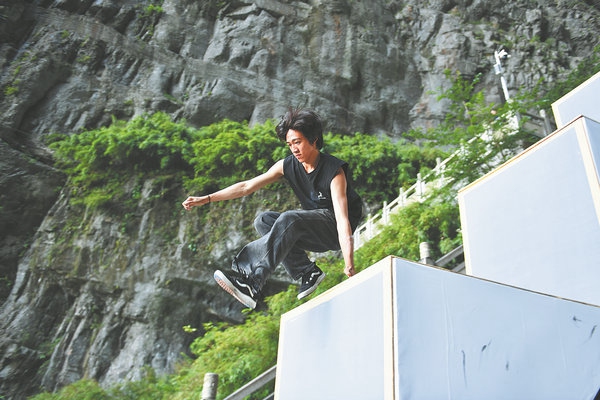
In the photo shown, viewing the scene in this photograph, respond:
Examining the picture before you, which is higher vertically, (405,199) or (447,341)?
(405,199)

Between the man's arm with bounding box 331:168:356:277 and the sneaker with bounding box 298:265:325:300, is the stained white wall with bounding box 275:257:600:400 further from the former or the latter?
the sneaker with bounding box 298:265:325:300

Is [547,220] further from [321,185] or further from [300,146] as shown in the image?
[300,146]

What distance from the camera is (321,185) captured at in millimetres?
3109

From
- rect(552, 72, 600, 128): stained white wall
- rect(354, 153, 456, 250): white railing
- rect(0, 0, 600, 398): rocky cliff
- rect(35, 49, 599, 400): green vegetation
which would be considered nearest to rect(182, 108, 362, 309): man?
rect(552, 72, 600, 128): stained white wall

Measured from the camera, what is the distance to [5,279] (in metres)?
12.6

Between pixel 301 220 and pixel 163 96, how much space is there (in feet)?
50.2

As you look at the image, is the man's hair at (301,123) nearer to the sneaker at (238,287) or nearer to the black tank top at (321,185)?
the black tank top at (321,185)

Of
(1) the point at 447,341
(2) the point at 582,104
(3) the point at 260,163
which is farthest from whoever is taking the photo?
(3) the point at 260,163

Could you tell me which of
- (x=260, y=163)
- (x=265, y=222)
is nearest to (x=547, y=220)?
(x=265, y=222)

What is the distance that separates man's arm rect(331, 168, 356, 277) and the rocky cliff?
8.83 metres

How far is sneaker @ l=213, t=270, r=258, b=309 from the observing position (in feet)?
9.14

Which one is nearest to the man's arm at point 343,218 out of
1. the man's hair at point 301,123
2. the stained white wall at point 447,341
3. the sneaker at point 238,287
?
the stained white wall at point 447,341

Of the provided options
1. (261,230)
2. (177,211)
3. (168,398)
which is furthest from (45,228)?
(261,230)

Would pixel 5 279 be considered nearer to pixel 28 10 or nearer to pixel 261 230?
pixel 28 10
